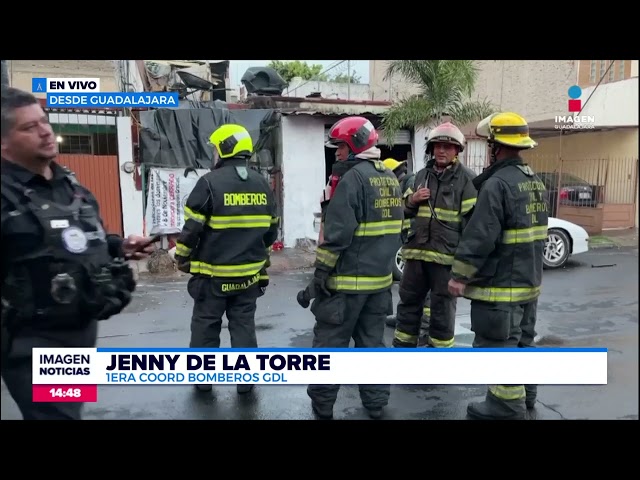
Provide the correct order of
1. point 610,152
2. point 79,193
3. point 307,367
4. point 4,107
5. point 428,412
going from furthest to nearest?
point 610,152
point 428,412
point 307,367
point 79,193
point 4,107

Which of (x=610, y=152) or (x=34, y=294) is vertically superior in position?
(x=610, y=152)

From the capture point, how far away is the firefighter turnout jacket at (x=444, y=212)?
388 centimetres

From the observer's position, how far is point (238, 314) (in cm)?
355

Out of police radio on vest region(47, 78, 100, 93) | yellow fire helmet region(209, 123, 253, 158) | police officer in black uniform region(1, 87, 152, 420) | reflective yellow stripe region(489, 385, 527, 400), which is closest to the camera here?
police officer in black uniform region(1, 87, 152, 420)

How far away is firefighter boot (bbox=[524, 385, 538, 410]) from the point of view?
3242 mm

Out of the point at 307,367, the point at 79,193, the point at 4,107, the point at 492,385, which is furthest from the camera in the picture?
the point at 492,385

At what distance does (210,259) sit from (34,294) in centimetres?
134

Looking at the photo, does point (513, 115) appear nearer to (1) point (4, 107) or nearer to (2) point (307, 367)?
(2) point (307, 367)

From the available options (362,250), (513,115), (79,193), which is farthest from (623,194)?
(79,193)

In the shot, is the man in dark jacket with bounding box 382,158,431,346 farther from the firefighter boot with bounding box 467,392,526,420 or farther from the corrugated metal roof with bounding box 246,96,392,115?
the corrugated metal roof with bounding box 246,96,392,115

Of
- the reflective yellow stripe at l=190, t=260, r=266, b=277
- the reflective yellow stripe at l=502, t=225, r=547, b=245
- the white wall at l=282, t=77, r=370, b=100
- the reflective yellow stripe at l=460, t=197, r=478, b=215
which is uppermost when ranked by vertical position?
the white wall at l=282, t=77, r=370, b=100

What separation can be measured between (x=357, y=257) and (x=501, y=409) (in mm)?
1214

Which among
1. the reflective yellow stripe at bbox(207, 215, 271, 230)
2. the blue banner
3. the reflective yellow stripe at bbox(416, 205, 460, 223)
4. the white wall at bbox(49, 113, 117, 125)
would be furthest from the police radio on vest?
the reflective yellow stripe at bbox(416, 205, 460, 223)

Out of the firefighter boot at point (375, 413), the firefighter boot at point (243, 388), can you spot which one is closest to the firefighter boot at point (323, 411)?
the firefighter boot at point (375, 413)
